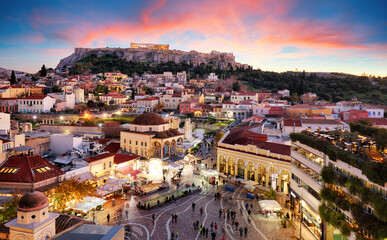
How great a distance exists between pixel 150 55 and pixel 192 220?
137 metres

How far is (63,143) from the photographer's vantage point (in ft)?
111

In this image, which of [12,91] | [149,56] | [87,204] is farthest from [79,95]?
[149,56]

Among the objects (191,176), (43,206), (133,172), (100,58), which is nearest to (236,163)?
(191,176)

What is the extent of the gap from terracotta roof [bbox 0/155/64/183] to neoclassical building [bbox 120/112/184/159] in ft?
44.6

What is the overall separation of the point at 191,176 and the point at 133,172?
21.6 ft

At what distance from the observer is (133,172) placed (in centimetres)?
2844

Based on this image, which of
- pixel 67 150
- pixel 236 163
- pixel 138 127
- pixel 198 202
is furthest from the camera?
pixel 138 127

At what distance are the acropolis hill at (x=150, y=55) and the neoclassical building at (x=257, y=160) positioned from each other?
115931 mm

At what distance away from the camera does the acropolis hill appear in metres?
148

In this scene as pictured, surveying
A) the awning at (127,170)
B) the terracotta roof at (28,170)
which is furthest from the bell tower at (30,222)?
the awning at (127,170)

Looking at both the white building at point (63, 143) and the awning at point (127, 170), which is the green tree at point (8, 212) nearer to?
the awning at point (127, 170)

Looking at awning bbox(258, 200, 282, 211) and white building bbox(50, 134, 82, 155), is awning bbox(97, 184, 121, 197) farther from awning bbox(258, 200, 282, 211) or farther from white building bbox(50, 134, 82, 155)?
awning bbox(258, 200, 282, 211)

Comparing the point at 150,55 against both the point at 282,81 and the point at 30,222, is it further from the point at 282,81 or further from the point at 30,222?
the point at 30,222

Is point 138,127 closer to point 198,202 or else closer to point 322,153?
point 198,202
